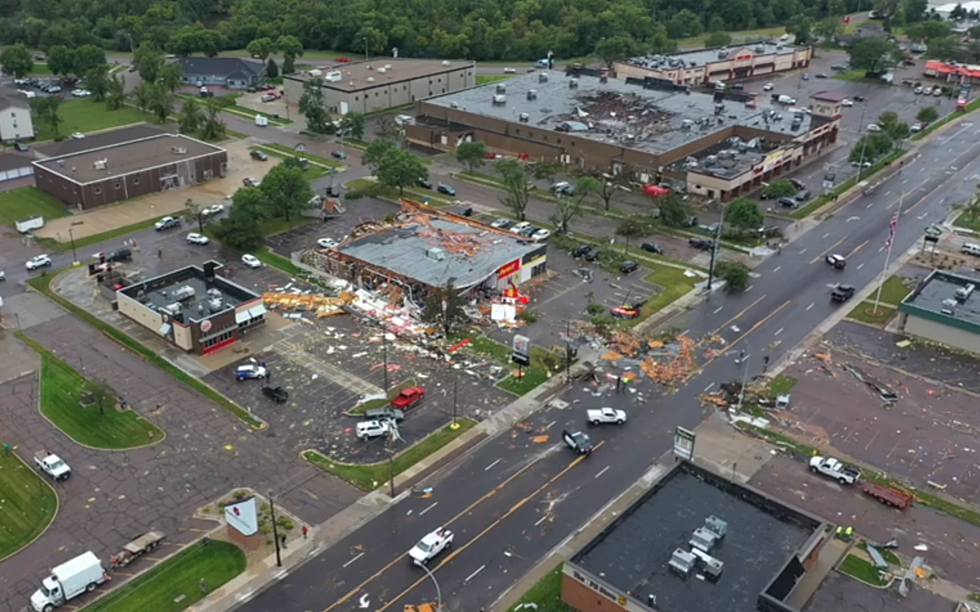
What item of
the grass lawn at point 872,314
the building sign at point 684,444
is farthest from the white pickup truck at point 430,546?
the grass lawn at point 872,314

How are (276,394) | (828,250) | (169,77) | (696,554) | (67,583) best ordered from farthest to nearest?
(169,77) → (828,250) → (276,394) → (67,583) → (696,554)

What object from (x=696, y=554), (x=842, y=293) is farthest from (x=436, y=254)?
(x=696, y=554)

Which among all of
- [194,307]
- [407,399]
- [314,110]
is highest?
[314,110]

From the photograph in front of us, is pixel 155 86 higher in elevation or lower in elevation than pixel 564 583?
higher

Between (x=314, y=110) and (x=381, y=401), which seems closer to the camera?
(x=381, y=401)

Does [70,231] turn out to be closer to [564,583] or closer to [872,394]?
[564,583]

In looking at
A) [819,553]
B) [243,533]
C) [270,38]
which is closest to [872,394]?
[819,553]

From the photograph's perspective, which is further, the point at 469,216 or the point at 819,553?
the point at 469,216

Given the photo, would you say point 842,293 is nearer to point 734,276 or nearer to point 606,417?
point 734,276
